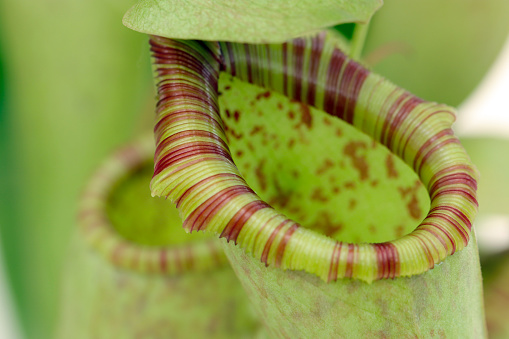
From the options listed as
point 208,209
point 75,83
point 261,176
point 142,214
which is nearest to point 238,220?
point 208,209

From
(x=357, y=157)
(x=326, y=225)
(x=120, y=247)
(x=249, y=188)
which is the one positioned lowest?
(x=120, y=247)

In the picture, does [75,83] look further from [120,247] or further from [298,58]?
[298,58]

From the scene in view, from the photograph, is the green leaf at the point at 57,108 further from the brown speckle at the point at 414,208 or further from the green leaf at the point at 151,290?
Answer: the brown speckle at the point at 414,208

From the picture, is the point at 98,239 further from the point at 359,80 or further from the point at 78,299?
the point at 359,80

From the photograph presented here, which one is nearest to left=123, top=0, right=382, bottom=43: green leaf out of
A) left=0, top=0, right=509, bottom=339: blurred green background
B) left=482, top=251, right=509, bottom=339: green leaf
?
left=0, top=0, right=509, bottom=339: blurred green background

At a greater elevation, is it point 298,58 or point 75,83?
point 298,58

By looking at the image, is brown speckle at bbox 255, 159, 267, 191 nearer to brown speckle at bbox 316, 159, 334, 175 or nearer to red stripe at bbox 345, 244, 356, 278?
brown speckle at bbox 316, 159, 334, 175
